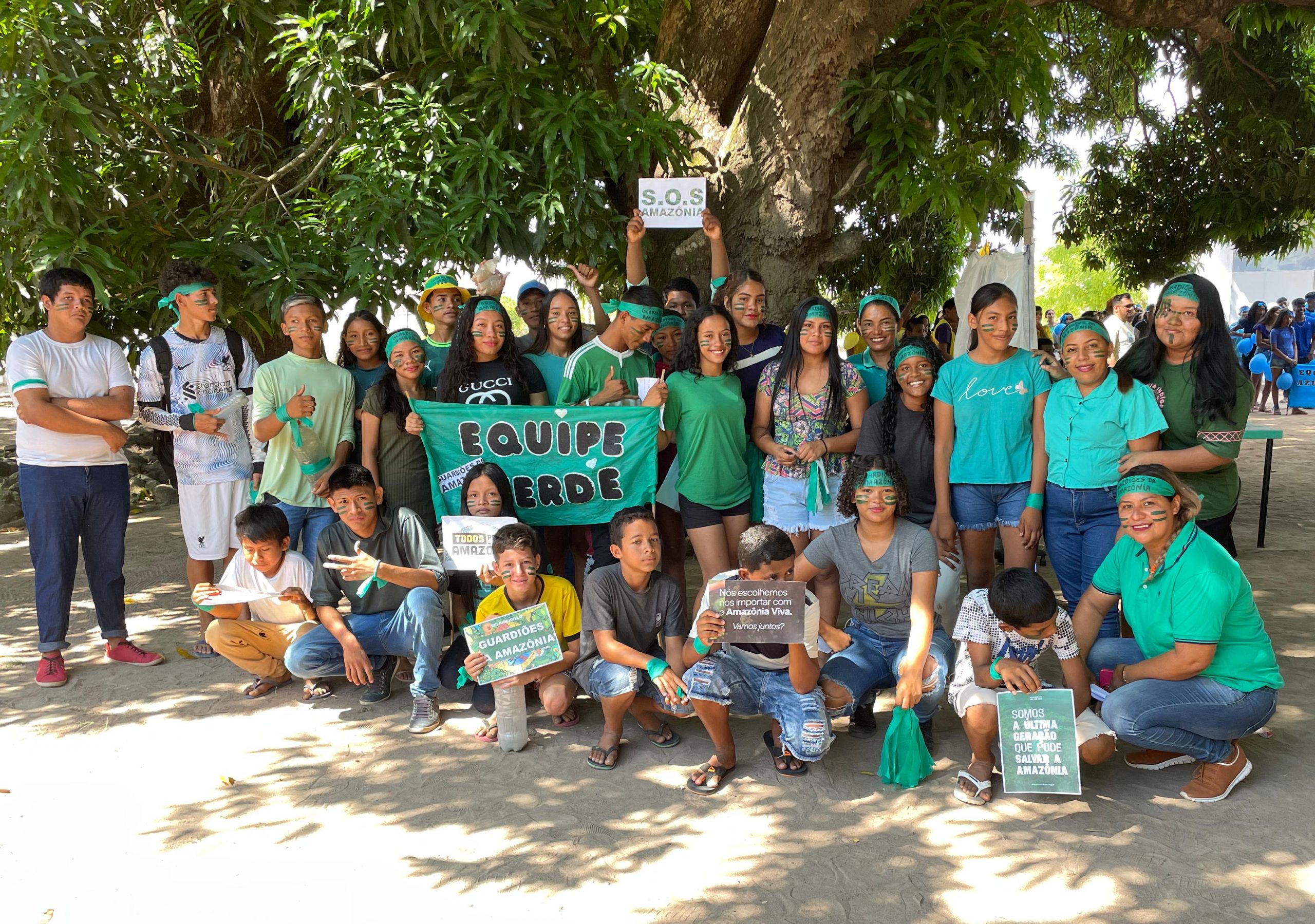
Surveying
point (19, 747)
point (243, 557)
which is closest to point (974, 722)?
point (243, 557)

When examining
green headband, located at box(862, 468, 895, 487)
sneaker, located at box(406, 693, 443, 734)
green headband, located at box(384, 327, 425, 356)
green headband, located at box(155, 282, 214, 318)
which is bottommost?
sneaker, located at box(406, 693, 443, 734)

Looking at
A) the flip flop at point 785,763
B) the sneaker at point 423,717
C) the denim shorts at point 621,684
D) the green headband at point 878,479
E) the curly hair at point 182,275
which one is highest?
the curly hair at point 182,275

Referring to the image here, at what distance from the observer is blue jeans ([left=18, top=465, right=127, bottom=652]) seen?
4922 mm

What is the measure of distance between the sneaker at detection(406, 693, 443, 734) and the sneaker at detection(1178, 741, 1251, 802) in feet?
9.72

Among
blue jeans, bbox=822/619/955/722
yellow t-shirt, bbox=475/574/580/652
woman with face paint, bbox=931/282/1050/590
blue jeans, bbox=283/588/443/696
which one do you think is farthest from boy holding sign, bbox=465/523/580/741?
woman with face paint, bbox=931/282/1050/590

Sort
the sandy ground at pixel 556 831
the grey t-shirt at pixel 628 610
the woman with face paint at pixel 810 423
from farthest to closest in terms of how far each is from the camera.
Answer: the woman with face paint at pixel 810 423, the grey t-shirt at pixel 628 610, the sandy ground at pixel 556 831

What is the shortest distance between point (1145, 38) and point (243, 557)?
32.7 ft

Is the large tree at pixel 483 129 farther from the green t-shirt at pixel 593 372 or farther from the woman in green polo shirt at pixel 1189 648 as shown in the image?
the woman in green polo shirt at pixel 1189 648

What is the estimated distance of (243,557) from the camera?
4852mm

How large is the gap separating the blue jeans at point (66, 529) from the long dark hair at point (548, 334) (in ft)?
7.16

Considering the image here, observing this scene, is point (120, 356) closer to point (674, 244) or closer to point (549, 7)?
point (549, 7)

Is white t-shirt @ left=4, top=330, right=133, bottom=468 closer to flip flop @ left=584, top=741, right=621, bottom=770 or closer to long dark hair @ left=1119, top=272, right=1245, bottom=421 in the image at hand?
flip flop @ left=584, top=741, right=621, bottom=770

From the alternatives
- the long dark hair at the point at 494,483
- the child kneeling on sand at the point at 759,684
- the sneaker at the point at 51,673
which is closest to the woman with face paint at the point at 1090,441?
the child kneeling on sand at the point at 759,684

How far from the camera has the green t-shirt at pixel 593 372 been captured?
510 centimetres
